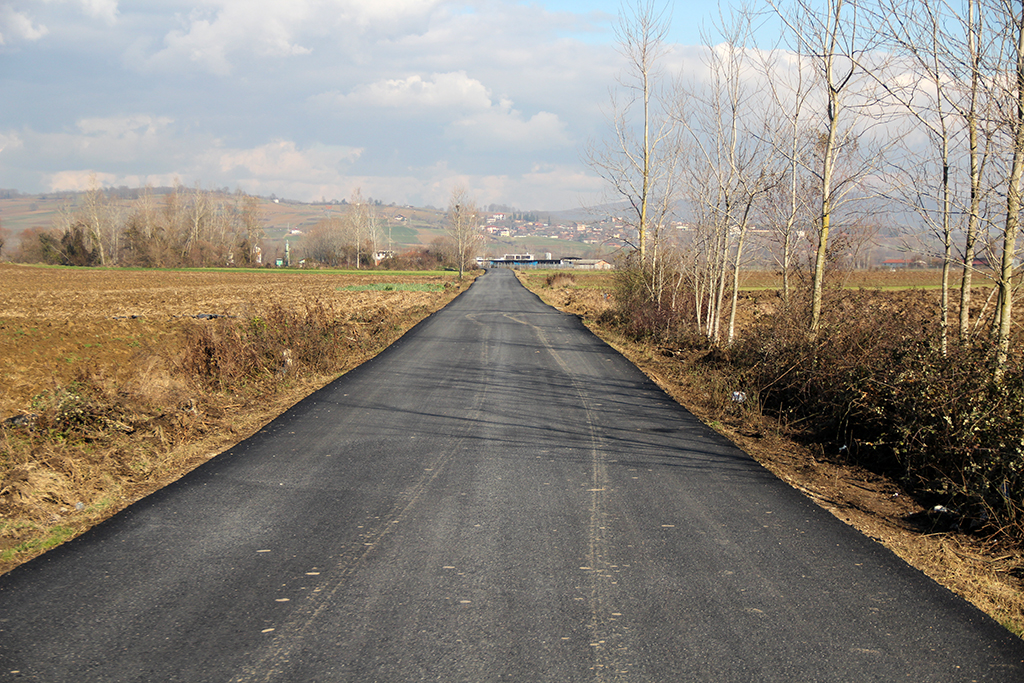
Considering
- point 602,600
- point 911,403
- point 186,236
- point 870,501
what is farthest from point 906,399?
point 186,236

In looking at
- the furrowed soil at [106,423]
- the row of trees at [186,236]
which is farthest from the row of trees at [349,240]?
the furrowed soil at [106,423]

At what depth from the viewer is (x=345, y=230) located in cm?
13275

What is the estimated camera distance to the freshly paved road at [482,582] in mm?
3426

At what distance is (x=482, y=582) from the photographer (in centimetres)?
432

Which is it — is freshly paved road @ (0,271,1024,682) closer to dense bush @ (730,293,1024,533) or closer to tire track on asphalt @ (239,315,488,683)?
tire track on asphalt @ (239,315,488,683)

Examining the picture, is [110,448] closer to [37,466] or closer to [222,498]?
[37,466]

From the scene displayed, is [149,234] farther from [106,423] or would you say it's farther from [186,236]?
[106,423]

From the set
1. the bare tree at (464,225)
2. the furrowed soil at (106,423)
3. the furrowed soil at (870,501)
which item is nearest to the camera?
the furrowed soil at (870,501)

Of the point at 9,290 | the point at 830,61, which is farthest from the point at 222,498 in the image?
the point at 9,290

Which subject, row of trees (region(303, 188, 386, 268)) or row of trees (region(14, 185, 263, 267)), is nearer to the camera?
row of trees (region(14, 185, 263, 267))

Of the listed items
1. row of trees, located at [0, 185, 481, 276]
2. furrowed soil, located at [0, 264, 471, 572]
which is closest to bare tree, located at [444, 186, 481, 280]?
row of trees, located at [0, 185, 481, 276]

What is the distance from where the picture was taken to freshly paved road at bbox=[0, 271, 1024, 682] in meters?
3.43

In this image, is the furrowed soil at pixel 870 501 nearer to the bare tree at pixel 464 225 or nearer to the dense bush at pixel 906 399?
the dense bush at pixel 906 399

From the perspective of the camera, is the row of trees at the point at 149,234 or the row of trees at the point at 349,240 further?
the row of trees at the point at 349,240
